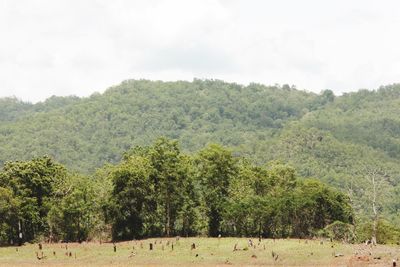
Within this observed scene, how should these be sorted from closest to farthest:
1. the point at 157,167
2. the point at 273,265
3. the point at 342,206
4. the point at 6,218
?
the point at 273,265, the point at 6,218, the point at 157,167, the point at 342,206

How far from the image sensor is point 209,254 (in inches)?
2766

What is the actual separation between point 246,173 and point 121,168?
2284 centimetres

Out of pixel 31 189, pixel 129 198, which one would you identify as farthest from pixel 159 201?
pixel 31 189

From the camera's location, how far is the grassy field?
64.1 meters

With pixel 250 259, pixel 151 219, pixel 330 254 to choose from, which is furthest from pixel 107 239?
pixel 330 254

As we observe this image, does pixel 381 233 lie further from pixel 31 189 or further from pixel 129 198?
pixel 31 189

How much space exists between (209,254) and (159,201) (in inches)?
1078

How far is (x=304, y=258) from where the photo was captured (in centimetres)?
6575

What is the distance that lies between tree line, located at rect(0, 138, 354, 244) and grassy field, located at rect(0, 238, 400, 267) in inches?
397

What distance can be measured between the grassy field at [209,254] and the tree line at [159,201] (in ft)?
33.1

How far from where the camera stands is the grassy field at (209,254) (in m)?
64.1

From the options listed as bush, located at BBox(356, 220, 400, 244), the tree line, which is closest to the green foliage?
the tree line

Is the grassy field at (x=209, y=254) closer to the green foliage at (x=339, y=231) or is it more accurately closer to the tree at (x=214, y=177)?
the green foliage at (x=339, y=231)

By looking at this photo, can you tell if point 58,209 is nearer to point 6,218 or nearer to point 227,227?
point 6,218
